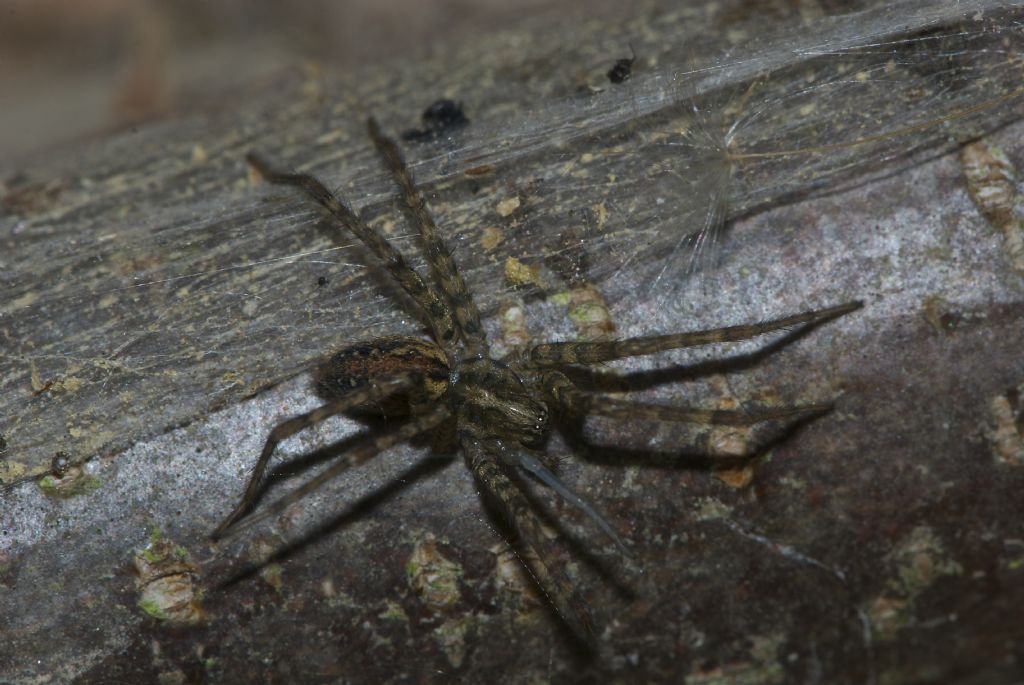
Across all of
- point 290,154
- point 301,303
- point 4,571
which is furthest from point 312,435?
point 290,154

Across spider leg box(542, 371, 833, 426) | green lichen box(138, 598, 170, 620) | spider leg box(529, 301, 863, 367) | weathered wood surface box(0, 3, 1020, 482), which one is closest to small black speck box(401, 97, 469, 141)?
weathered wood surface box(0, 3, 1020, 482)

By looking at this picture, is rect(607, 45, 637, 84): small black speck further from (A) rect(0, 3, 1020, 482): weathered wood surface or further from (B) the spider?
(B) the spider

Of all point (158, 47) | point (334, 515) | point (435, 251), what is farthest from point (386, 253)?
point (158, 47)

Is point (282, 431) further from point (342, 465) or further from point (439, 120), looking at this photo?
point (439, 120)

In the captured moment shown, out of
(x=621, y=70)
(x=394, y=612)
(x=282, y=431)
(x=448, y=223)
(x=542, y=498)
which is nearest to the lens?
(x=394, y=612)

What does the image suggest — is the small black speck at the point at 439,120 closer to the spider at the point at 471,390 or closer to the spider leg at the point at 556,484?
the spider at the point at 471,390
